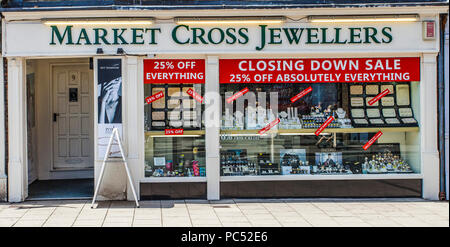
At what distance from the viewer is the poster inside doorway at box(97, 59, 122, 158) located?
354 inches

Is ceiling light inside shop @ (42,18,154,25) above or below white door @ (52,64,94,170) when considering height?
above

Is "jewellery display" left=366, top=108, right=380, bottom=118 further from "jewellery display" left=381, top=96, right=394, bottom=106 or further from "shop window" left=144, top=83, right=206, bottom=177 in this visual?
"shop window" left=144, top=83, right=206, bottom=177

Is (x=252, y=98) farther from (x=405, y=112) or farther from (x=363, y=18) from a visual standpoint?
(x=405, y=112)

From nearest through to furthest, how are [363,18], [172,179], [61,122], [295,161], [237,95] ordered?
[363,18], [172,179], [237,95], [295,161], [61,122]

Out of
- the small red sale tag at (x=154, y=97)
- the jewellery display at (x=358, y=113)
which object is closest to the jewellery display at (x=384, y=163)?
the jewellery display at (x=358, y=113)

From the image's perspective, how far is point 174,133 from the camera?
936 centimetres

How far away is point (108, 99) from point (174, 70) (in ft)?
4.22

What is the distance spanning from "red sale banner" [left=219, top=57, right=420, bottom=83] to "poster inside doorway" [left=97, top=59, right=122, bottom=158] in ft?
6.51

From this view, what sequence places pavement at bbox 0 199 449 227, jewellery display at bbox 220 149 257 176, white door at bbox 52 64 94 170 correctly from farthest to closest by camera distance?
white door at bbox 52 64 94 170 < jewellery display at bbox 220 149 257 176 < pavement at bbox 0 199 449 227

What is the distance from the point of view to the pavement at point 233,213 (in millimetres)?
7473

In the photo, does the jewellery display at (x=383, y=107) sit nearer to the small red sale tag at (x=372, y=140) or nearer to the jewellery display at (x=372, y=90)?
the jewellery display at (x=372, y=90)

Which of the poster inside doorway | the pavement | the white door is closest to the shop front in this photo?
the poster inside doorway

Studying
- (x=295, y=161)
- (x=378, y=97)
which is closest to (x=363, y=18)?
(x=378, y=97)

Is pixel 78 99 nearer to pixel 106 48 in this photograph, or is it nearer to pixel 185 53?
pixel 106 48
